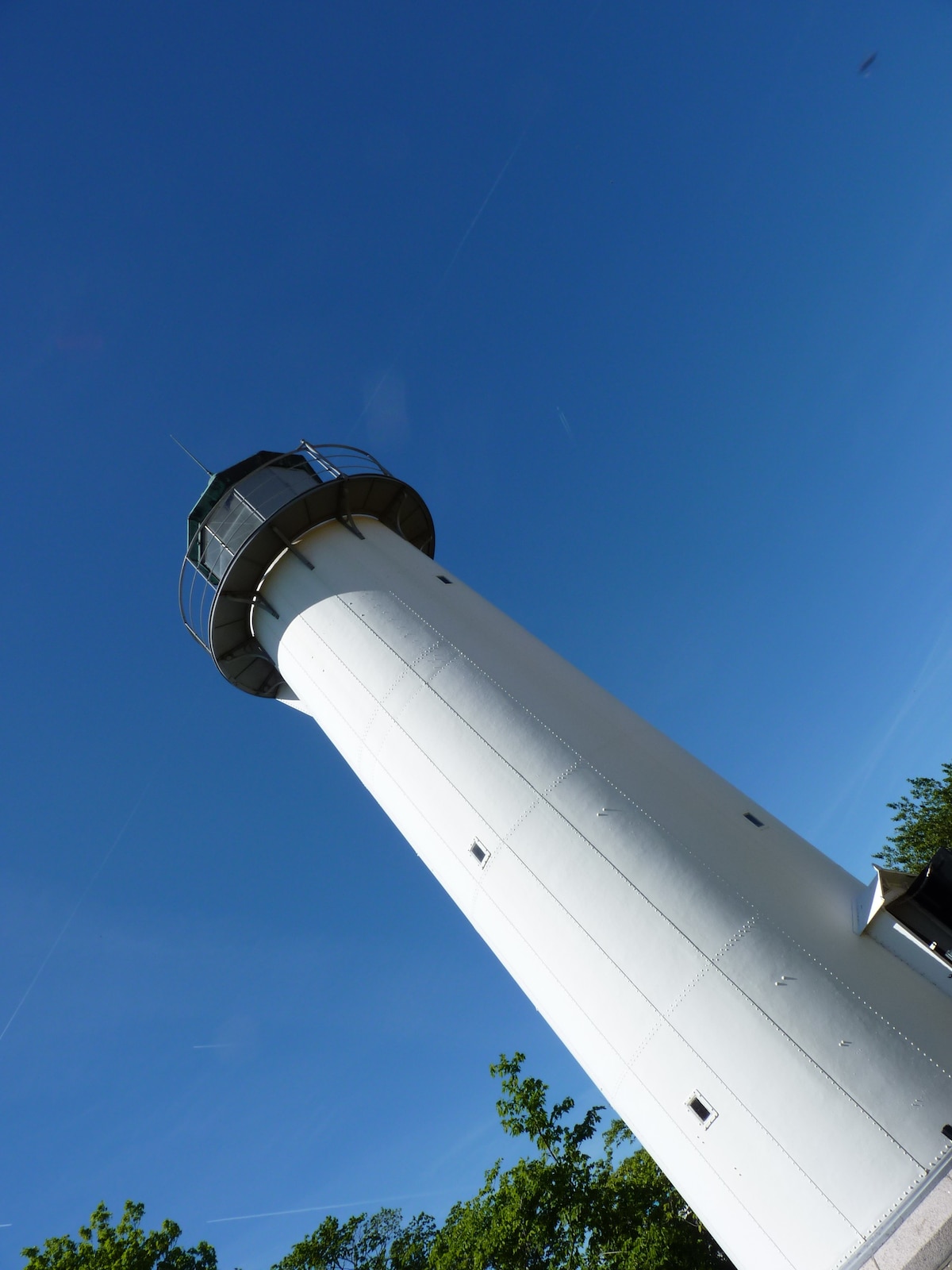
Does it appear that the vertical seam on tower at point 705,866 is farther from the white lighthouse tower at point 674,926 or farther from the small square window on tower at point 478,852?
the small square window on tower at point 478,852

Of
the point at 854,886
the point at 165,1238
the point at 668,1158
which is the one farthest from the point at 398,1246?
the point at 854,886

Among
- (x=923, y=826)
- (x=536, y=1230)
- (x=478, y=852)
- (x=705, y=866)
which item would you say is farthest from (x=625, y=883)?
(x=923, y=826)

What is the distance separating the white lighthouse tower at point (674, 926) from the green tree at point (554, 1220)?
439 inches

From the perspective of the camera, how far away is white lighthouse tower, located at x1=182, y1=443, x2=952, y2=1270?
7.04m

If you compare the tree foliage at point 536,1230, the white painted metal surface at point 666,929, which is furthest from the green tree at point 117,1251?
the white painted metal surface at point 666,929

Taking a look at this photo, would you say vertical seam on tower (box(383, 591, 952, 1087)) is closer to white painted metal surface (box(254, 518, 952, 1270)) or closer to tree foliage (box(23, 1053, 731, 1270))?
white painted metal surface (box(254, 518, 952, 1270))

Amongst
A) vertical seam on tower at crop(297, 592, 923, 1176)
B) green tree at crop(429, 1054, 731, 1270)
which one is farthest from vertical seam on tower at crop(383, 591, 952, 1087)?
green tree at crop(429, 1054, 731, 1270)

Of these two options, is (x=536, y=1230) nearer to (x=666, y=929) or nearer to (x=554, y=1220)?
(x=554, y=1220)

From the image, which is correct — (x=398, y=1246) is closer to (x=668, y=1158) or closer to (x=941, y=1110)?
(x=668, y=1158)

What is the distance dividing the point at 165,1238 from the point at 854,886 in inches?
894

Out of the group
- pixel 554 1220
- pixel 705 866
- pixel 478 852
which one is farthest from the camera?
pixel 554 1220

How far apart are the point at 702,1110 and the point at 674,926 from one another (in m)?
1.90

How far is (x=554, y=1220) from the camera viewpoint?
18078 millimetres

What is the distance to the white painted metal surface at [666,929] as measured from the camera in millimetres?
7125
